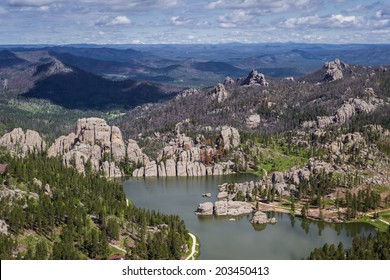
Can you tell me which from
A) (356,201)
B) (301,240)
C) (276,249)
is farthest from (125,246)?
(356,201)

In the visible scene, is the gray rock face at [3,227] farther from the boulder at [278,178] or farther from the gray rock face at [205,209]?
the boulder at [278,178]

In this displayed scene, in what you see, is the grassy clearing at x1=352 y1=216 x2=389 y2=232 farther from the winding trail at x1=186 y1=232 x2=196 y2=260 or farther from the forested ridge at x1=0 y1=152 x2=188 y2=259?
the forested ridge at x1=0 y1=152 x2=188 y2=259

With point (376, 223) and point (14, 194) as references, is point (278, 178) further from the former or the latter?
point (14, 194)

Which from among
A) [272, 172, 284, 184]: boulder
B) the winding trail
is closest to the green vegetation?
the winding trail

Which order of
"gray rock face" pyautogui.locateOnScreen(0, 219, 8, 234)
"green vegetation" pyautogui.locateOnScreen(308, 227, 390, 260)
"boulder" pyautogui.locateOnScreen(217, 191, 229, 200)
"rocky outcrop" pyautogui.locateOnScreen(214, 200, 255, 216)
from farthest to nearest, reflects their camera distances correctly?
"boulder" pyautogui.locateOnScreen(217, 191, 229, 200) → "rocky outcrop" pyautogui.locateOnScreen(214, 200, 255, 216) → "gray rock face" pyautogui.locateOnScreen(0, 219, 8, 234) → "green vegetation" pyautogui.locateOnScreen(308, 227, 390, 260)
